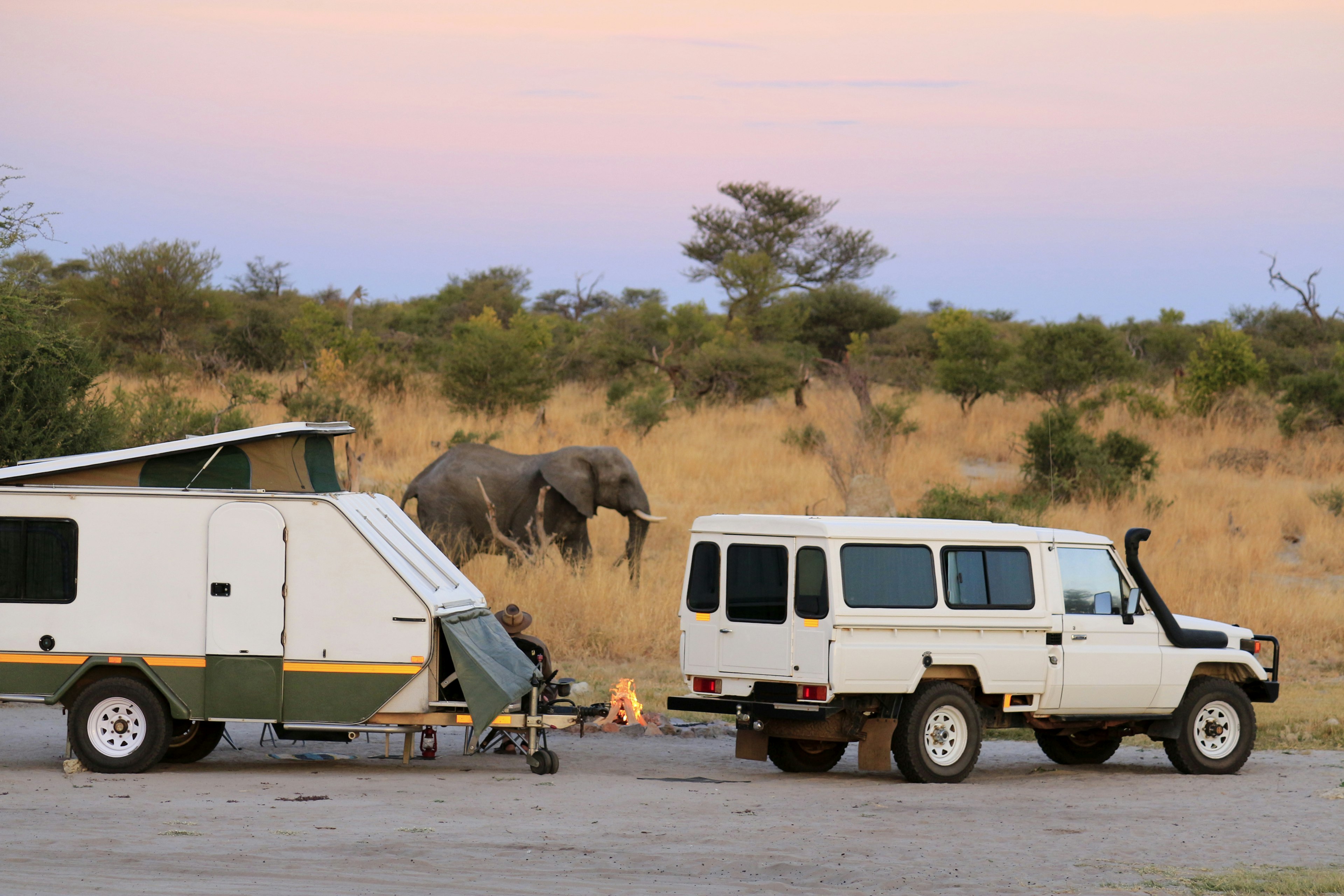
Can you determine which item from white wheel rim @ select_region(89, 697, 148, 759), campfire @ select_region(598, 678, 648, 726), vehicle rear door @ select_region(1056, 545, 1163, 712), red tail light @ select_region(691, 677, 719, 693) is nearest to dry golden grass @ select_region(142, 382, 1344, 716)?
campfire @ select_region(598, 678, 648, 726)

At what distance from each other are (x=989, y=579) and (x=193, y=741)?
19.3ft

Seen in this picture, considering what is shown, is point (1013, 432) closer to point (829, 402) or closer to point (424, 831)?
point (829, 402)

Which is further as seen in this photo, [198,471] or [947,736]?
[947,736]

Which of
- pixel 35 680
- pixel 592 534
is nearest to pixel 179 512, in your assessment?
pixel 35 680

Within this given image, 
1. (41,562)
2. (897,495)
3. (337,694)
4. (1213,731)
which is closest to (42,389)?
(41,562)

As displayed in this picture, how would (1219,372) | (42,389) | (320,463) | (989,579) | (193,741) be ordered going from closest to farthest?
1. (989,579)
2. (320,463)
3. (193,741)
4. (42,389)
5. (1219,372)

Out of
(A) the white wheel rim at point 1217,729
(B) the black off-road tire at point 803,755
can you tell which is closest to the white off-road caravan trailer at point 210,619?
(B) the black off-road tire at point 803,755

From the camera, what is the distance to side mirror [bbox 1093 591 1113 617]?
1092 cm

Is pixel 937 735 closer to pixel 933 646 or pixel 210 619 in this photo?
pixel 933 646

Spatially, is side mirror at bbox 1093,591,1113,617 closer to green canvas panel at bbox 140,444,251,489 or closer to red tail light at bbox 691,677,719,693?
red tail light at bbox 691,677,719,693

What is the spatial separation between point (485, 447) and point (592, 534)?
3191 millimetres

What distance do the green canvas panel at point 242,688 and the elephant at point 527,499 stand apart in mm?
8551

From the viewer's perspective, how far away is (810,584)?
33.6ft

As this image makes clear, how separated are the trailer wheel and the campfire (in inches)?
139
